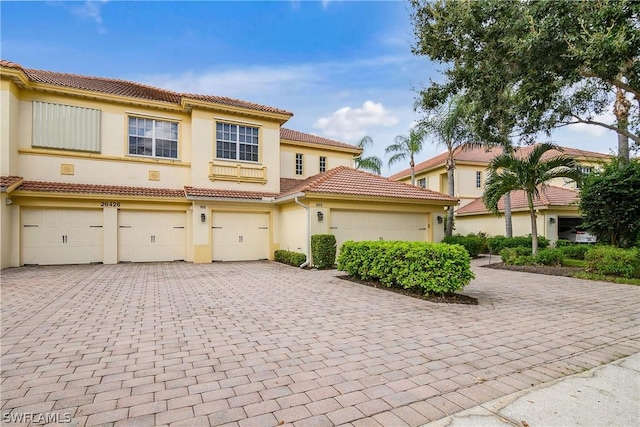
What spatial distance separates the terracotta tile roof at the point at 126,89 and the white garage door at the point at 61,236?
516cm

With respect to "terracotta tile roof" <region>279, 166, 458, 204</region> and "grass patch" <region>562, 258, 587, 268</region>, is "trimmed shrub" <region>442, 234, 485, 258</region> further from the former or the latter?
"grass patch" <region>562, 258, 587, 268</region>

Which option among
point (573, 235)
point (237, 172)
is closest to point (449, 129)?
point (573, 235)

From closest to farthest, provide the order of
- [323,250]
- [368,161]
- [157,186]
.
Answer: [323,250] → [157,186] → [368,161]

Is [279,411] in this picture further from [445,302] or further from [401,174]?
[401,174]

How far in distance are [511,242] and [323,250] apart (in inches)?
452

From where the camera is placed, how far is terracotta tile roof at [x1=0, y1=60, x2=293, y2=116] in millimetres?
14324

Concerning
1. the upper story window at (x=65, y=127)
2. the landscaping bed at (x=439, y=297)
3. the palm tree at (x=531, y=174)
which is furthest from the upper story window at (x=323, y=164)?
the landscaping bed at (x=439, y=297)

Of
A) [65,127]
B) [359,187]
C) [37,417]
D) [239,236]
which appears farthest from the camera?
[239,236]

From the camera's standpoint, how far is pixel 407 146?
23484 mm

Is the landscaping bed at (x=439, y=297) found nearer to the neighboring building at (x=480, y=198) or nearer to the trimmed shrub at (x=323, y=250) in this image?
the trimmed shrub at (x=323, y=250)

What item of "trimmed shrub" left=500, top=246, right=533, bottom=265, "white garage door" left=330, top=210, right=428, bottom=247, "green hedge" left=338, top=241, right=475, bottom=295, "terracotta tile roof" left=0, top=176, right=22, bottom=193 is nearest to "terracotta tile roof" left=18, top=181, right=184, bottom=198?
"terracotta tile roof" left=0, top=176, right=22, bottom=193

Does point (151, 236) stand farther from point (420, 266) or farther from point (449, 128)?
point (449, 128)

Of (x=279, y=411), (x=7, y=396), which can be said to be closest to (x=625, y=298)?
(x=279, y=411)

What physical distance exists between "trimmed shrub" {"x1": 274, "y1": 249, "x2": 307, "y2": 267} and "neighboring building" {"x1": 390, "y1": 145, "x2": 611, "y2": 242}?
11598 mm
